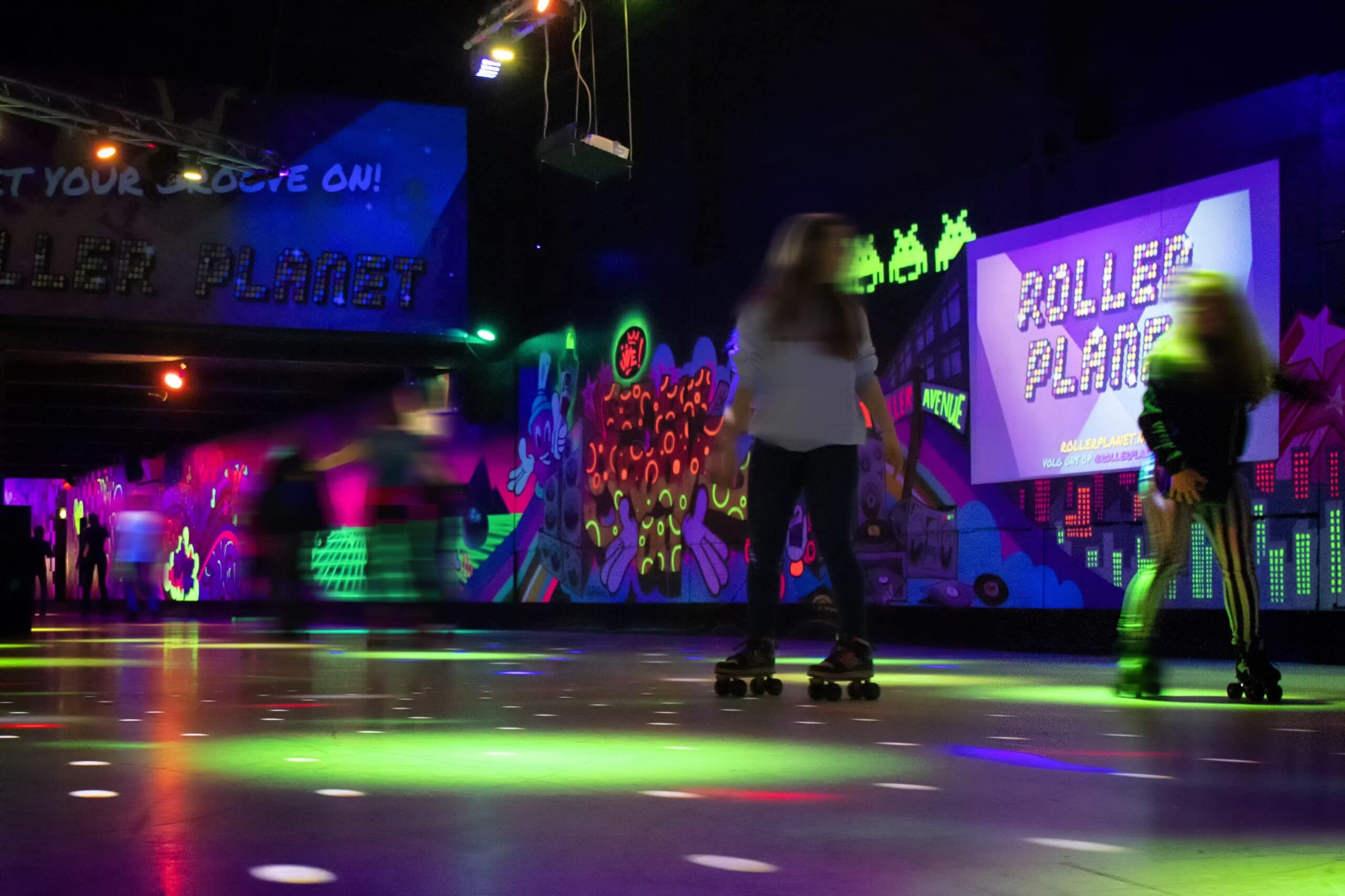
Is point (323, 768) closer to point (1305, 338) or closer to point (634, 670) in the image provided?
point (634, 670)

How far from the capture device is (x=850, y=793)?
2.26 metres

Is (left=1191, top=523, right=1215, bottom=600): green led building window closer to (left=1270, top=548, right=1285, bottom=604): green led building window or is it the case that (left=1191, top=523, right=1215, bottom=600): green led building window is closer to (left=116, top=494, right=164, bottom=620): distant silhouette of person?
(left=1270, top=548, right=1285, bottom=604): green led building window

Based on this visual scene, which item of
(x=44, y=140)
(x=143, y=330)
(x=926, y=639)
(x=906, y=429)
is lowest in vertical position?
(x=926, y=639)

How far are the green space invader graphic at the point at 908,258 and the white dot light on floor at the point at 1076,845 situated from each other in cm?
809

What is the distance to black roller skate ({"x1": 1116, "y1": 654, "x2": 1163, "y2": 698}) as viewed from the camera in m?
4.53

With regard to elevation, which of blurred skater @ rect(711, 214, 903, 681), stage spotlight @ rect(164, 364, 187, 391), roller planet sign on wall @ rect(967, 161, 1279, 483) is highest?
stage spotlight @ rect(164, 364, 187, 391)

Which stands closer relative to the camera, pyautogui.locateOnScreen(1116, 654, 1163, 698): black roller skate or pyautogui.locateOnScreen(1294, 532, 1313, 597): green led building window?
pyautogui.locateOnScreen(1116, 654, 1163, 698): black roller skate

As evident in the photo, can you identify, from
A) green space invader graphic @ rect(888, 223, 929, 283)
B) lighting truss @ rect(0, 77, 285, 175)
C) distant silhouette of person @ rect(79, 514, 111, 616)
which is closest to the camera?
green space invader graphic @ rect(888, 223, 929, 283)

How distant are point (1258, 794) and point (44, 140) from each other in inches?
525

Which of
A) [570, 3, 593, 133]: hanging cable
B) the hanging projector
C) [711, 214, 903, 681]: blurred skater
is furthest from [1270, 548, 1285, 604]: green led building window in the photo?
[570, 3, 593, 133]: hanging cable

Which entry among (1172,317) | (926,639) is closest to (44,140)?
(926,639)

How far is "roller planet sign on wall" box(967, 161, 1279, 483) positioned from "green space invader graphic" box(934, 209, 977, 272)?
0.14 m

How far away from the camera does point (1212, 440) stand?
4316 mm

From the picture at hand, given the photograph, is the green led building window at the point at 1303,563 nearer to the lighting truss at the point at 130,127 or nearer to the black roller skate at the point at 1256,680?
the black roller skate at the point at 1256,680
